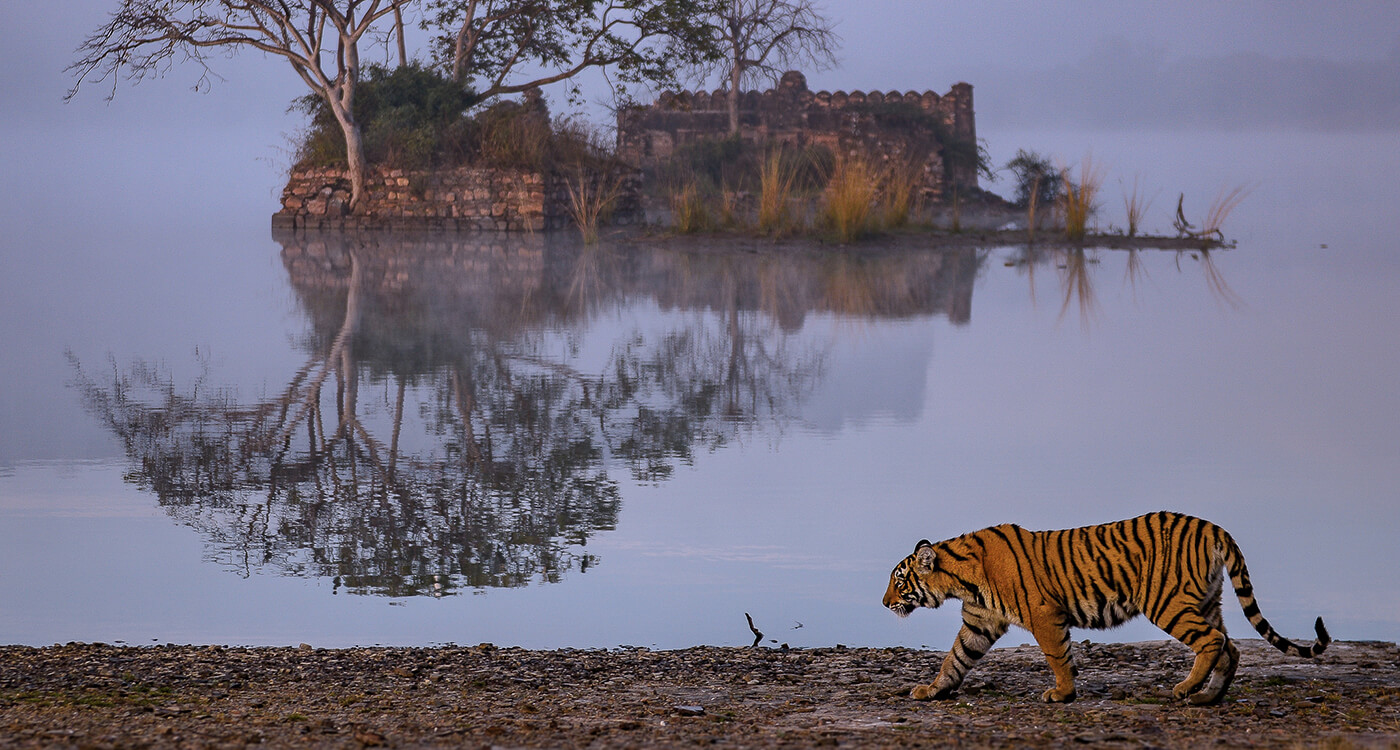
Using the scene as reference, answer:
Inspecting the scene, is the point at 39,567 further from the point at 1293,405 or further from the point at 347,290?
the point at 347,290

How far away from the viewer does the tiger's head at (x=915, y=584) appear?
367cm

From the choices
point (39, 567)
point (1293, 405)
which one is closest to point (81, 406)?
point (39, 567)

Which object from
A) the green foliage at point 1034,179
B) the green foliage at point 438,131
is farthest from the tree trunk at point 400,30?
the green foliage at point 1034,179

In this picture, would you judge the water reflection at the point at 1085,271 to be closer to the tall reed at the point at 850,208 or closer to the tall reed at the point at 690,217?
the tall reed at the point at 850,208

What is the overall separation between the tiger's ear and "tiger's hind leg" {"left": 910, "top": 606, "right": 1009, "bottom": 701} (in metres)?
0.18

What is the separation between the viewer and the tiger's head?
145 inches

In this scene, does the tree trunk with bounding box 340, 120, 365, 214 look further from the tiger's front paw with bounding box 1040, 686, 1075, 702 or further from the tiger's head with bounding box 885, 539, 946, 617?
the tiger's front paw with bounding box 1040, 686, 1075, 702

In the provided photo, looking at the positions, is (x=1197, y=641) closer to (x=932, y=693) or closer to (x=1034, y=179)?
(x=932, y=693)

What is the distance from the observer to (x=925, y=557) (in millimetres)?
3656

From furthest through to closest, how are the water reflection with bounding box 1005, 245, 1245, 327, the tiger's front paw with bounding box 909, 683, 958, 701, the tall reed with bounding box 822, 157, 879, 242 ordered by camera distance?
the tall reed with bounding box 822, 157, 879, 242 < the water reflection with bounding box 1005, 245, 1245, 327 < the tiger's front paw with bounding box 909, 683, 958, 701

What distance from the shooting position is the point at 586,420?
25.3 ft

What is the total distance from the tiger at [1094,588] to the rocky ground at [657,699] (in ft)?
0.37

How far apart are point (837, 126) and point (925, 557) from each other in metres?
32.6

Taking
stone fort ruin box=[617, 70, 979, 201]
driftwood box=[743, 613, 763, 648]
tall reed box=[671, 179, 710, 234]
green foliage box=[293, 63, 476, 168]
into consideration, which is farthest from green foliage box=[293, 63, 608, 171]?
driftwood box=[743, 613, 763, 648]
